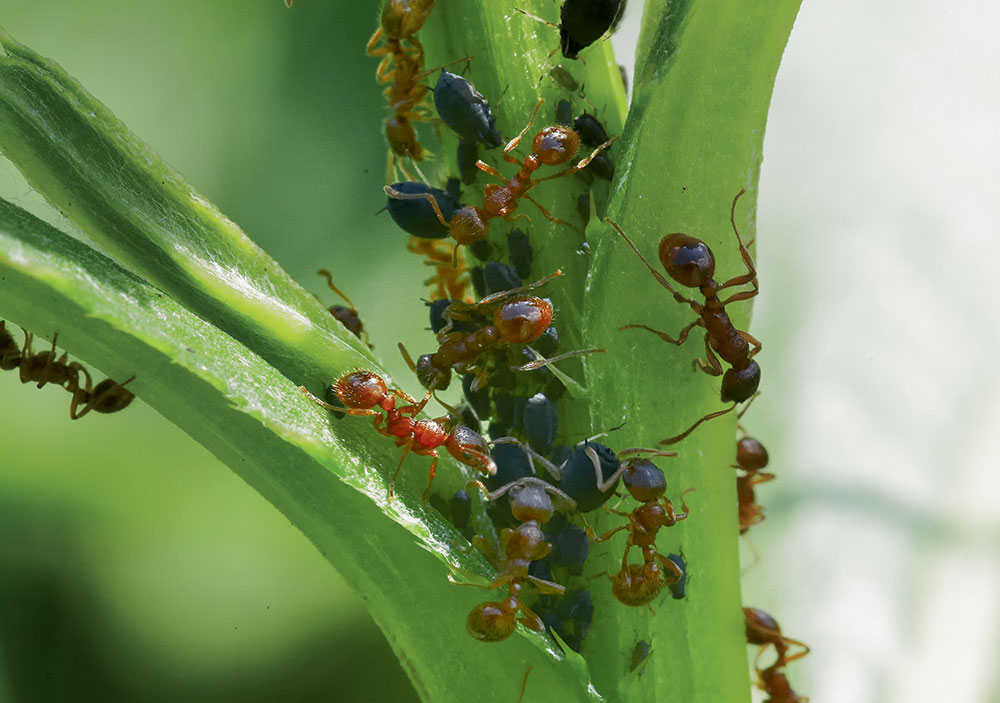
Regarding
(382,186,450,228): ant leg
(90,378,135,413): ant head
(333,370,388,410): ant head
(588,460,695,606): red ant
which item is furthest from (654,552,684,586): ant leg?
(90,378,135,413): ant head

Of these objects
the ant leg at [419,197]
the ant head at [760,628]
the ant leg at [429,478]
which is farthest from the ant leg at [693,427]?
the ant head at [760,628]

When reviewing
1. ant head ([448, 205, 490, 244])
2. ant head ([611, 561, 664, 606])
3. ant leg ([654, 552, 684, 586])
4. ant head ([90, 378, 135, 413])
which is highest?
ant head ([448, 205, 490, 244])

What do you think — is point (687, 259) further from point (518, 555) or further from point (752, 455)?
point (752, 455)

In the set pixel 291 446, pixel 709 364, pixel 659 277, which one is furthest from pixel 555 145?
pixel 291 446

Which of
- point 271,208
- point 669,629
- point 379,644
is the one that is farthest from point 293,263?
point 669,629

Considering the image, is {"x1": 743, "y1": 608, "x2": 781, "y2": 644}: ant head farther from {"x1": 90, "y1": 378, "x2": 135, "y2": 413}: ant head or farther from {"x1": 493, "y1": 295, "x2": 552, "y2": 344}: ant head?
{"x1": 90, "y1": 378, "x2": 135, "y2": 413}: ant head

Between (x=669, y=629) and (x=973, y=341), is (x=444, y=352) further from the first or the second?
(x=973, y=341)

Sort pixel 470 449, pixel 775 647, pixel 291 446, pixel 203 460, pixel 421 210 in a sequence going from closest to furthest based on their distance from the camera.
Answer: pixel 291 446, pixel 470 449, pixel 421 210, pixel 775 647, pixel 203 460
